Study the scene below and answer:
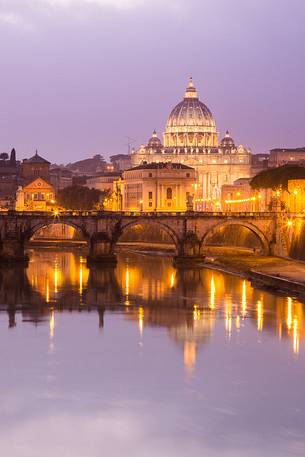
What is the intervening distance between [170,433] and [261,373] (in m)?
6.74

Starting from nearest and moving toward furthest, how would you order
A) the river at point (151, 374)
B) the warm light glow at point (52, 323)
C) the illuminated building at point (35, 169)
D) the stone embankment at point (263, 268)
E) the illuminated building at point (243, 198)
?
the river at point (151, 374), the warm light glow at point (52, 323), the stone embankment at point (263, 268), the illuminated building at point (243, 198), the illuminated building at point (35, 169)

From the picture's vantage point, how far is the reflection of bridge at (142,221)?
83938 mm

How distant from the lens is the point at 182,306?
56.2 m

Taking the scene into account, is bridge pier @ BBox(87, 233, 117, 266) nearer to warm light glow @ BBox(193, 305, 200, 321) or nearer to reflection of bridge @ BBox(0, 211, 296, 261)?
reflection of bridge @ BBox(0, 211, 296, 261)

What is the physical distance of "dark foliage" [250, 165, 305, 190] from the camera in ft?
353

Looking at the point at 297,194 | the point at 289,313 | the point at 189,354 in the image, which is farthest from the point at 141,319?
the point at 297,194

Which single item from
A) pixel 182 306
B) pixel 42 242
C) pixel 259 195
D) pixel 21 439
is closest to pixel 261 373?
pixel 21 439

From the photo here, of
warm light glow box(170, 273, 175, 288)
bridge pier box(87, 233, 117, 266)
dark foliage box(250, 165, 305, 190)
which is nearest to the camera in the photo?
warm light glow box(170, 273, 175, 288)

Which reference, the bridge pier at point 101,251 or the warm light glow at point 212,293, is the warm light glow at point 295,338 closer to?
the warm light glow at point 212,293

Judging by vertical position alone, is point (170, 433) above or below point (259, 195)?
below

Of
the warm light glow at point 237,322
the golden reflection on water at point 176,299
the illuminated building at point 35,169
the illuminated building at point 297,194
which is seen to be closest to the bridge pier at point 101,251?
the golden reflection on water at point 176,299

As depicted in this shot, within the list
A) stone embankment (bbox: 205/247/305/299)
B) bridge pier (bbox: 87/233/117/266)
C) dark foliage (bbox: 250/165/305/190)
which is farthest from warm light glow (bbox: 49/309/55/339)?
dark foliage (bbox: 250/165/305/190)

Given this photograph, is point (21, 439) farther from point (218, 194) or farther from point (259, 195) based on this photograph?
point (218, 194)

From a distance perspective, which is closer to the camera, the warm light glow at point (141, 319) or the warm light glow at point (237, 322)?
the warm light glow at point (141, 319)
